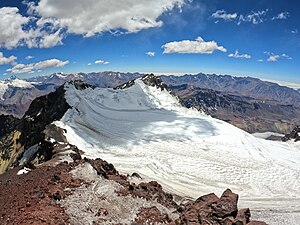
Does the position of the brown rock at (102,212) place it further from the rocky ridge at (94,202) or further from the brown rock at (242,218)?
the brown rock at (242,218)

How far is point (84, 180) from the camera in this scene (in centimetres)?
2827

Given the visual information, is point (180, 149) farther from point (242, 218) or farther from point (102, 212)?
point (242, 218)

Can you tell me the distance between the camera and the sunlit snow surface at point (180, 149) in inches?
1617

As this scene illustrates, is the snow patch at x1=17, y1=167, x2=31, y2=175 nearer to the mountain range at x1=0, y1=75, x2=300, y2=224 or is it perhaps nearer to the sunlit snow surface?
the mountain range at x1=0, y1=75, x2=300, y2=224

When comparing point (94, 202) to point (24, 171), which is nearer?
point (94, 202)

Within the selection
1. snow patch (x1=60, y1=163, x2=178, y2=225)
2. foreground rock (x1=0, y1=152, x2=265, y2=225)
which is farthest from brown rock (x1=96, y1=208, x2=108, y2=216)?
snow patch (x1=60, y1=163, x2=178, y2=225)

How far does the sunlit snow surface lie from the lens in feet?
135

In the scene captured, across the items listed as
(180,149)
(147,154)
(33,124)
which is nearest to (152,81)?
(33,124)

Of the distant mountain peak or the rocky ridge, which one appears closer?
the rocky ridge

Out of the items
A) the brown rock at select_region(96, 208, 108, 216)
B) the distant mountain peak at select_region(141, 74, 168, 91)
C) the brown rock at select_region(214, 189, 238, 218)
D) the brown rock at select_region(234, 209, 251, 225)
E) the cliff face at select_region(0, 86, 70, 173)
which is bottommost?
the cliff face at select_region(0, 86, 70, 173)

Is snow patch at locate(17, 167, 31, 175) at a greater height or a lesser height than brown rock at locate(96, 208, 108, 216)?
lesser

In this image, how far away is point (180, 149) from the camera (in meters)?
53.8

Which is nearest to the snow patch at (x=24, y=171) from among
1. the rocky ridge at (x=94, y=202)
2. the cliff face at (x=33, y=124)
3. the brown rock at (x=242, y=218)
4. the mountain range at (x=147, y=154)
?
Result: the mountain range at (x=147, y=154)

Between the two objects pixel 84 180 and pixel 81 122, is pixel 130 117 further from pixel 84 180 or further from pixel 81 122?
pixel 84 180
